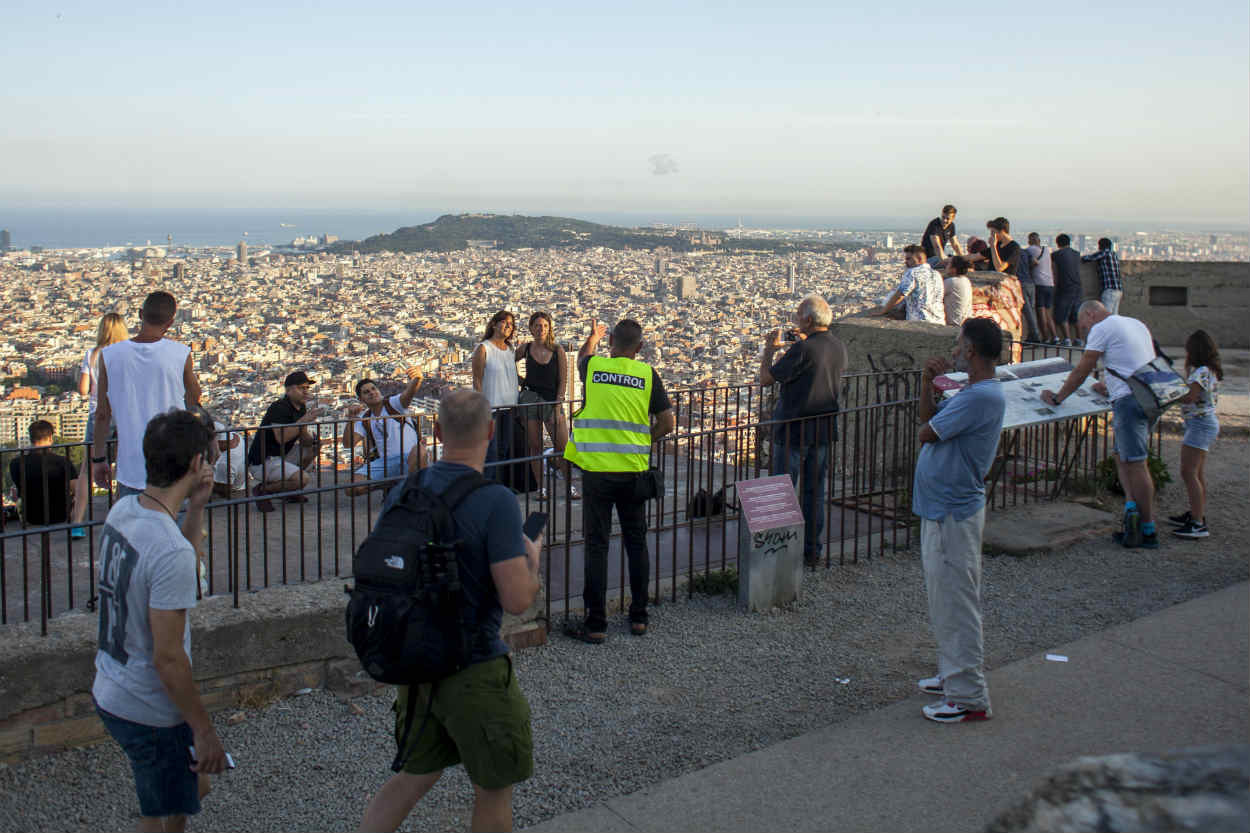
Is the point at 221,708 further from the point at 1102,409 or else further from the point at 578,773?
the point at 1102,409

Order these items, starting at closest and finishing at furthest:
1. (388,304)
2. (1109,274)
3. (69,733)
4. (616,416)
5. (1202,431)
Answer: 1. (69,733)
2. (616,416)
3. (1202,431)
4. (1109,274)
5. (388,304)

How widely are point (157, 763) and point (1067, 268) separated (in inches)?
635

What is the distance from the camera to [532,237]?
→ 203ft

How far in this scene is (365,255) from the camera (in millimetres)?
63688

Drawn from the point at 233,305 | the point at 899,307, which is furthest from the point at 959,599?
the point at 233,305

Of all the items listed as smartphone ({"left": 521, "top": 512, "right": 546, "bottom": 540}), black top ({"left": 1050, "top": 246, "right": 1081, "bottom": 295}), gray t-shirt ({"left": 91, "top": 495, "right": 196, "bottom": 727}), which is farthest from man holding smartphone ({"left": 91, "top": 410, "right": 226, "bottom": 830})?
black top ({"left": 1050, "top": 246, "right": 1081, "bottom": 295})

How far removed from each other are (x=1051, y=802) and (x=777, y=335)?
6998 mm

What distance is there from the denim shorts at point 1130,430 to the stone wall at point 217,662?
5.86 meters

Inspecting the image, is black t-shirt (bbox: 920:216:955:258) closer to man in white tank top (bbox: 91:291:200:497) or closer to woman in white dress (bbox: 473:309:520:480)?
woman in white dress (bbox: 473:309:520:480)

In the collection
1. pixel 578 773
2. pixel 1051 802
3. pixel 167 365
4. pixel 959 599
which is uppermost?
pixel 167 365

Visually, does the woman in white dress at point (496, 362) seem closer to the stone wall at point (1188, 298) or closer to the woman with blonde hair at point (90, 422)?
the woman with blonde hair at point (90, 422)

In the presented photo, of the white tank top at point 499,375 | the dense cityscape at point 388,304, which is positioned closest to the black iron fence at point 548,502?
the white tank top at point 499,375

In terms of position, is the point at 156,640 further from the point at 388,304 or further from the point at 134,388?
the point at 388,304

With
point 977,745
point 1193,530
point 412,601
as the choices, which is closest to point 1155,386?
point 1193,530
